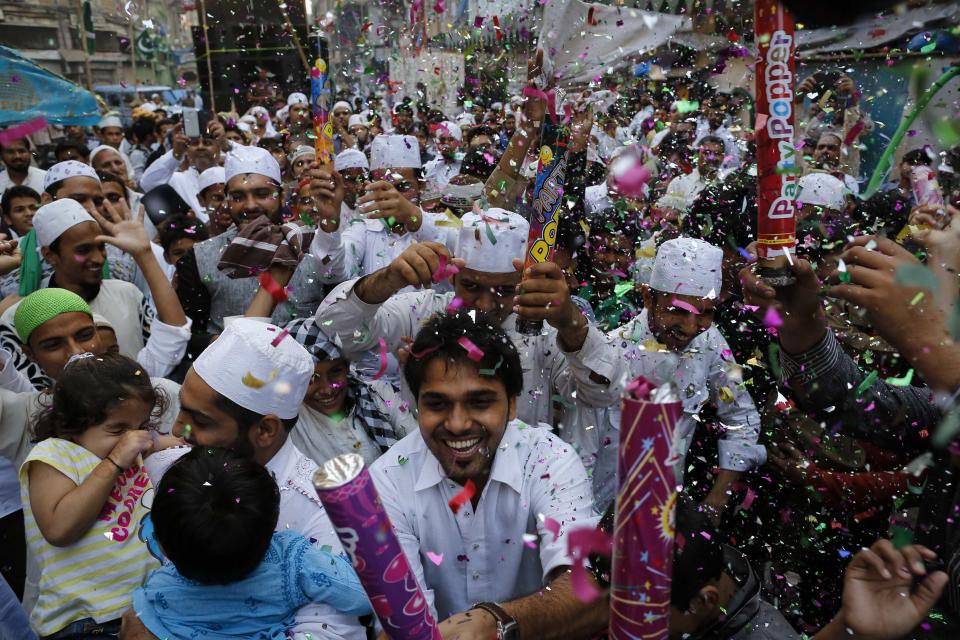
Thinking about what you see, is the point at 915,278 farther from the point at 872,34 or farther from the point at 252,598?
the point at 872,34

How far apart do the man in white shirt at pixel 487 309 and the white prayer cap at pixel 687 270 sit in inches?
22.3

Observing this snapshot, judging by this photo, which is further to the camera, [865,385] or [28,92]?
[28,92]

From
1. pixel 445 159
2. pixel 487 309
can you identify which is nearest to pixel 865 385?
pixel 487 309

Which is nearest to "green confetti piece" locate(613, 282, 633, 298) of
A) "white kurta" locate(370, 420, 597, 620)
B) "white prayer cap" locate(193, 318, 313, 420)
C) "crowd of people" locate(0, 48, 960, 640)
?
"crowd of people" locate(0, 48, 960, 640)

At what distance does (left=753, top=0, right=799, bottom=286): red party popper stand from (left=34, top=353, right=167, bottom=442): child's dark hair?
1979mm

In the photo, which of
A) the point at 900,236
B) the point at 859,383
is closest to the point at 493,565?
the point at 859,383

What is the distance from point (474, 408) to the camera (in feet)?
7.13

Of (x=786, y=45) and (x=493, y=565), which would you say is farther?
(x=493, y=565)

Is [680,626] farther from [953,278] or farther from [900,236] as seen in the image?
[900,236]

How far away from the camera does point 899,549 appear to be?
5.17 feet

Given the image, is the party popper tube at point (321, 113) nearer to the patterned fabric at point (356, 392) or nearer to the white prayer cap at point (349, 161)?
the white prayer cap at point (349, 161)

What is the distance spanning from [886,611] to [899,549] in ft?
0.43

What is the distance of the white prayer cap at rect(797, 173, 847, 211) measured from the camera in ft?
14.7

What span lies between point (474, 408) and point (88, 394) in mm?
1229
